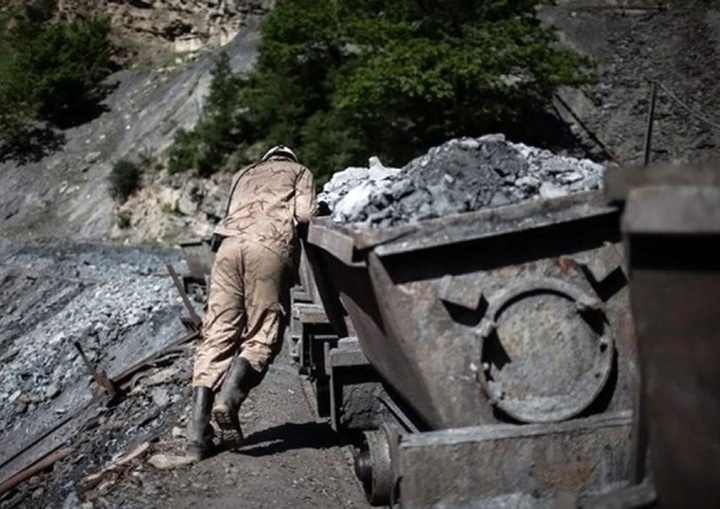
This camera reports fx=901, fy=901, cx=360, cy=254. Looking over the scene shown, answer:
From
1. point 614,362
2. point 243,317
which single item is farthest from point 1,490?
point 614,362

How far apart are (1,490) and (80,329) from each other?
564 centimetres

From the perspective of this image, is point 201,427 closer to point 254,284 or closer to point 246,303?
point 246,303

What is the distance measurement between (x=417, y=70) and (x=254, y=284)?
1314 cm

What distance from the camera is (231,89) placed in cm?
2719

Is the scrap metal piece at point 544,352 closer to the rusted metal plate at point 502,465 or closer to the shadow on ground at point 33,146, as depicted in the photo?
the rusted metal plate at point 502,465

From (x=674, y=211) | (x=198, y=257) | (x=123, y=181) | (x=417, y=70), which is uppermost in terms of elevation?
(x=674, y=211)

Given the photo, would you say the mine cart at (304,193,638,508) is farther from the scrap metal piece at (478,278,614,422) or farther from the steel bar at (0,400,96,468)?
the steel bar at (0,400,96,468)

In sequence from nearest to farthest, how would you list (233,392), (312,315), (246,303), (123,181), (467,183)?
(467,183) < (233,392) < (246,303) < (312,315) < (123,181)

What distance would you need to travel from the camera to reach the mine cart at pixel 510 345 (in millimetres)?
3701

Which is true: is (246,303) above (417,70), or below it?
above

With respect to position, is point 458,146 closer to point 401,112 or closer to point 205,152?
point 401,112

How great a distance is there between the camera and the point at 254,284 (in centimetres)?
571

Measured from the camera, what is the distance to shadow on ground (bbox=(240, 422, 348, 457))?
6.07 metres

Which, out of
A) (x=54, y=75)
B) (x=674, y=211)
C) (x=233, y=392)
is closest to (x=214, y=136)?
(x=54, y=75)
